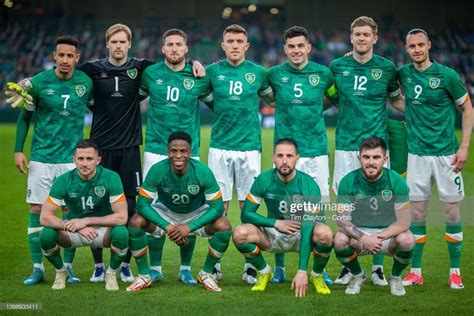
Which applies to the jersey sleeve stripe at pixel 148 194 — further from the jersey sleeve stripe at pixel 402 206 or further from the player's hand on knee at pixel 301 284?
the jersey sleeve stripe at pixel 402 206

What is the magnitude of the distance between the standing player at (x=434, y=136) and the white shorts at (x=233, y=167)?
4.70 feet

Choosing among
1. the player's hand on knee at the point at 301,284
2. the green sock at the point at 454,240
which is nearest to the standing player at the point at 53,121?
the player's hand on knee at the point at 301,284

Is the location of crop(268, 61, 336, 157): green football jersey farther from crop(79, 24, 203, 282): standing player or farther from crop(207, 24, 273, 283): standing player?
crop(79, 24, 203, 282): standing player

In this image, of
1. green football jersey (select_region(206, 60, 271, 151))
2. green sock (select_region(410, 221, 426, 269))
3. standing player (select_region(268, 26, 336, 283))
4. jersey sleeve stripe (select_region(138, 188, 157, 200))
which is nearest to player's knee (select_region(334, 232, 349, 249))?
green sock (select_region(410, 221, 426, 269))

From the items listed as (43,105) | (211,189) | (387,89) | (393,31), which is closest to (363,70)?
(387,89)

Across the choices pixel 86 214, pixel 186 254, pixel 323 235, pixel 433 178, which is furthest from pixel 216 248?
pixel 433 178

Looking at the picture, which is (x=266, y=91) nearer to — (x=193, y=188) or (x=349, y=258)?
(x=193, y=188)

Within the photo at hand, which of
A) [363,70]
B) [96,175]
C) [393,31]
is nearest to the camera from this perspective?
[96,175]

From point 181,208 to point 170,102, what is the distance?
103 cm

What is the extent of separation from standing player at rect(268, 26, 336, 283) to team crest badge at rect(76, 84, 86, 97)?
1777 millimetres

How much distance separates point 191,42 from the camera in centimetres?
3541

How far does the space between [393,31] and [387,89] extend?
2696 cm

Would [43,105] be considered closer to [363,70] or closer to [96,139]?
[96,139]

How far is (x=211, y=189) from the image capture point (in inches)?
292
